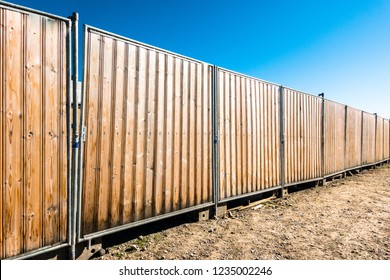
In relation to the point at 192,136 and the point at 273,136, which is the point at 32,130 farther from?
the point at 273,136

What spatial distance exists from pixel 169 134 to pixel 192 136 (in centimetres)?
53

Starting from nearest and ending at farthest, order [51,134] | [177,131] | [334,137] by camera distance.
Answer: [51,134], [177,131], [334,137]

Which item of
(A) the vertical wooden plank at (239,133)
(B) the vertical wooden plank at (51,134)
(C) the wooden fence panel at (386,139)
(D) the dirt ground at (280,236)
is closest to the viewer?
(B) the vertical wooden plank at (51,134)

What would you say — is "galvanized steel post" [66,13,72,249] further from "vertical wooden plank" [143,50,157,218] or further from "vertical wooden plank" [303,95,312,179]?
"vertical wooden plank" [303,95,312,179]

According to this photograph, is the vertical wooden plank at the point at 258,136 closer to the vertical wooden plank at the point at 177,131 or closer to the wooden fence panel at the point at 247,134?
the wooden fence panel at the point at 247,134

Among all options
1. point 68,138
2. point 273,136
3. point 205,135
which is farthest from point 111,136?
point 273,136

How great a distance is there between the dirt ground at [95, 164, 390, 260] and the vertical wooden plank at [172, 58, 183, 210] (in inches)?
25.7

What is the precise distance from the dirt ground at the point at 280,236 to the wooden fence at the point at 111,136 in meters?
0.37

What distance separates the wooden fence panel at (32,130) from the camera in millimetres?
2588

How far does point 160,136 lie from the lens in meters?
4.01

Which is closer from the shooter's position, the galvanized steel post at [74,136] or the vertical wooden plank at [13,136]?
the vertical wooden plank at [13,136]

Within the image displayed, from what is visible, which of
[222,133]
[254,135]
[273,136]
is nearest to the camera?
[222,133]

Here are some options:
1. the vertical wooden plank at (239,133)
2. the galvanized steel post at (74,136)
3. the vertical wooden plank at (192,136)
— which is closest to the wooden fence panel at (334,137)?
the vertical wooden plank at (239,133)

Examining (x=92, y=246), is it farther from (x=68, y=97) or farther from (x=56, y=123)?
(x=68, y=97)
